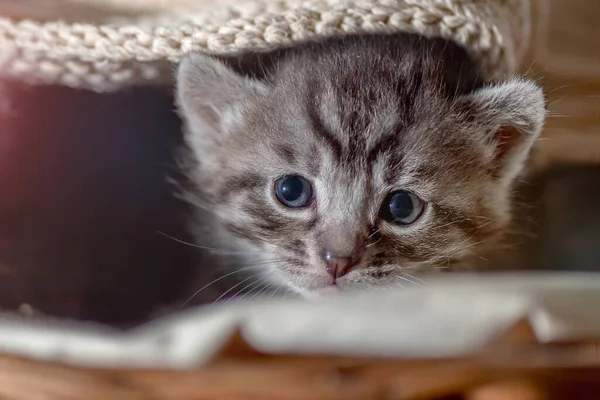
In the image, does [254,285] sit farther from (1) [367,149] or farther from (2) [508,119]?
(2) [508,119]

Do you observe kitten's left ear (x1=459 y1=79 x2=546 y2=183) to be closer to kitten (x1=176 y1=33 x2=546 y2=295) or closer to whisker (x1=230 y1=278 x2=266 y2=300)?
kitten (x1=176 y1=33 x2=546 y2=295)

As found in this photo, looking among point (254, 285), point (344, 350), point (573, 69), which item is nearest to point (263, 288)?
point (254, 285)

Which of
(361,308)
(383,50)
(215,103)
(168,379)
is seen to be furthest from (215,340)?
(383,50)

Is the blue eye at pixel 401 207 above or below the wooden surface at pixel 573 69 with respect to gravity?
below

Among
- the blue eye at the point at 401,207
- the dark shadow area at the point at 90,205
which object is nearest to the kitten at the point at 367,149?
the blue eye at the point at 401,207

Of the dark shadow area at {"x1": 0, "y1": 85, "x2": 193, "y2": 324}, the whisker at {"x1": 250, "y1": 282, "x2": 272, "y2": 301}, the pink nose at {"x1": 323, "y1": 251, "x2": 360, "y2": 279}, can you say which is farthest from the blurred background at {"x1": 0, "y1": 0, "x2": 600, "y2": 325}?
the pink nose at {"x1": 323, "y1": 251, "x2": 360, "y2": 279}

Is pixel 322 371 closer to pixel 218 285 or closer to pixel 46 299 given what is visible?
pixel 218 285

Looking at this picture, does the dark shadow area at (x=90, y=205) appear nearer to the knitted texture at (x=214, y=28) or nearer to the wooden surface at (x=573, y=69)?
the knitted texture at (x=214, y=28)
